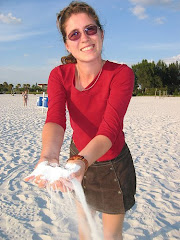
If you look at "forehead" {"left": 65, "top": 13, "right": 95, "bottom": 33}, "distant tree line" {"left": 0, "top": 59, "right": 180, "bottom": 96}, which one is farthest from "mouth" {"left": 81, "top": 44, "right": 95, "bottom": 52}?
"distant tree line" {"left": 0, "top": 59, "right": 180, "bottom": 96}

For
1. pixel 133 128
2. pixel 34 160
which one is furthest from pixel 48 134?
pixel 133 128

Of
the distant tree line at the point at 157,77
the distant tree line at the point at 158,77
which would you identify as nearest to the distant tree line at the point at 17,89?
the distant tree line at the point at 157,77

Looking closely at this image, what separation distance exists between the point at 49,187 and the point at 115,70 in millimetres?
901

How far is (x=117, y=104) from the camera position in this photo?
67.0 inches

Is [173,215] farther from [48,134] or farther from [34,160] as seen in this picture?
[34,160]

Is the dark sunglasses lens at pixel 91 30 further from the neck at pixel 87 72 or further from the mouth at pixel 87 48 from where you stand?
the neck at pixel 87 72

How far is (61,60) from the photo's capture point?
87.1 inches

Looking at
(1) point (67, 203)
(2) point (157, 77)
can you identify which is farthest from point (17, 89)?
(1) point (67, 203)

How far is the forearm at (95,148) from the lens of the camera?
4.90 feet

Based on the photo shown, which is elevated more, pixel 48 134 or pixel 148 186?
pixel 48 134

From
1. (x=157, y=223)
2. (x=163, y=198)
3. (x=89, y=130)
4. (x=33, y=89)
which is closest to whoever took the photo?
(x=89, y=130)

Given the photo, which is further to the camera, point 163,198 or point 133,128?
point 133,128

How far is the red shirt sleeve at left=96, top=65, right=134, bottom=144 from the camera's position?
1.64m

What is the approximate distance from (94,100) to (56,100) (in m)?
0.25
